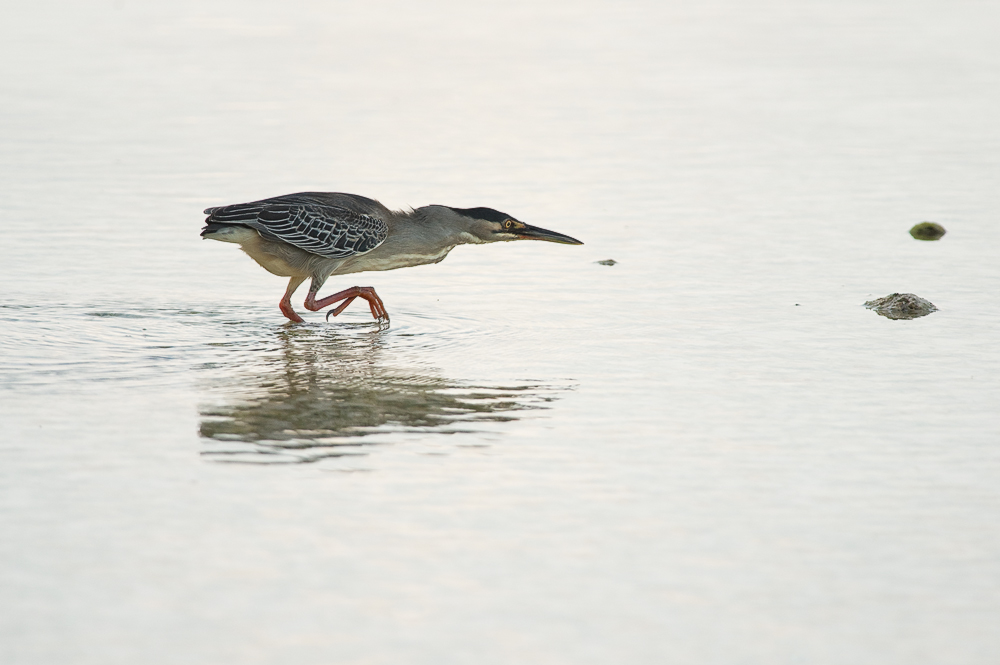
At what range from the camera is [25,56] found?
2436cm

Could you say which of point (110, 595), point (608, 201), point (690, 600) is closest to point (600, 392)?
point (690, 600)

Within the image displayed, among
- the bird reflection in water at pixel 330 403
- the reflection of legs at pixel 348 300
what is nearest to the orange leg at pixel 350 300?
the reflection of legs at pixel 348 300

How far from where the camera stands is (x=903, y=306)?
1048 cm

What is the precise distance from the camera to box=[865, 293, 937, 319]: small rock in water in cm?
1042

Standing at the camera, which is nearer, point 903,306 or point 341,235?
point 903,306

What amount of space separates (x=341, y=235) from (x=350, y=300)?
483 millimetres

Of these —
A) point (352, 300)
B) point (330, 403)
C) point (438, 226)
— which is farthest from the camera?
point (438, 226)

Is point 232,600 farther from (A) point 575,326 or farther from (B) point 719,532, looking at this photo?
(A) point 575,326

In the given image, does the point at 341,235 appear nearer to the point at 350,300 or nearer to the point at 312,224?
the point at 312,224

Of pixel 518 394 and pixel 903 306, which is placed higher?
pixel 903 306

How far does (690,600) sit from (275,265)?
20.7ft

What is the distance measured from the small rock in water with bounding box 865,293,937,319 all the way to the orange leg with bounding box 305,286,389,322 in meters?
3.52

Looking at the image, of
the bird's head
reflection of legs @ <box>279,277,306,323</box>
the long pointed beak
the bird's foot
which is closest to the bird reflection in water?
the bird's foot

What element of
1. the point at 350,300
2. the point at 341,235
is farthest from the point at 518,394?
the point at 341,235
